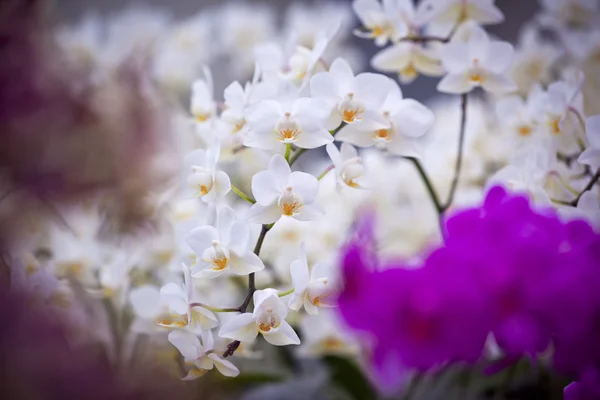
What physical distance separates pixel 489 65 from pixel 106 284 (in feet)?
1.26

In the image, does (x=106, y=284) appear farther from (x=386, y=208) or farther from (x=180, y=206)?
(x=386, y=208)

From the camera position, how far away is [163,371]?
0.32m

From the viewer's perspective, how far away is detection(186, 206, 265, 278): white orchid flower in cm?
36

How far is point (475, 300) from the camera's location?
24 cm

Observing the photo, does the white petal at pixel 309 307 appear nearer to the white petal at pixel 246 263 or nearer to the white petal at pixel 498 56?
the white petal at pixel 246 263

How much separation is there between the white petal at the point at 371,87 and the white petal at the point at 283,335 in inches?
6.6

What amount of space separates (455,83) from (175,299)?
0.30m

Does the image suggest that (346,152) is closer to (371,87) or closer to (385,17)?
(371,87)

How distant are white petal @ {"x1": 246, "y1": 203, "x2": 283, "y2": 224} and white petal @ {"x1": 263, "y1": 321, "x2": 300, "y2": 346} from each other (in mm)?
69

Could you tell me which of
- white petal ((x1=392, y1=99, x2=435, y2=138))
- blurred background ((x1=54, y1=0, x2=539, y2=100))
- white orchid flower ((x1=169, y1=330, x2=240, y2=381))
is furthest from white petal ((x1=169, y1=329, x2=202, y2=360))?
blurred background ((x1=54, y1=0, x2=539, y2=100))

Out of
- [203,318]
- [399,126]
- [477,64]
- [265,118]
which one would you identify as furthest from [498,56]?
[203,318]

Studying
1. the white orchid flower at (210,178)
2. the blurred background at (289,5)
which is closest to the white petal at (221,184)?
the white orchid flower at (210,178)

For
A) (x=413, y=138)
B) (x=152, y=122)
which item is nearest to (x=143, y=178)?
(x=152, y=122)

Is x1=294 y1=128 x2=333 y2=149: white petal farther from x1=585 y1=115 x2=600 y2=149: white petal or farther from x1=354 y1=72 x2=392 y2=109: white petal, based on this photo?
x1=585 y1=115 x2=600 y2=149: white petal
